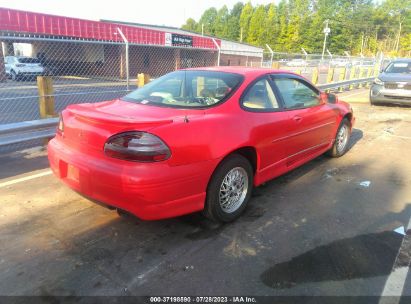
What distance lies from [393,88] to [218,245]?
10.2 m

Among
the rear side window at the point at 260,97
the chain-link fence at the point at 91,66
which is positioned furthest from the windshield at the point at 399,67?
the rear side window at the point at 260,97

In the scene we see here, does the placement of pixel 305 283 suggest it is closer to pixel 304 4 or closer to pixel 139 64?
pixel 139 64

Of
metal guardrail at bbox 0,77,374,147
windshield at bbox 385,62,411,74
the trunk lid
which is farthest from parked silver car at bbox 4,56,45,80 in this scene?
windshield at bbox 385,62,411,74

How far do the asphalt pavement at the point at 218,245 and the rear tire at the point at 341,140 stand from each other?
1.10 m

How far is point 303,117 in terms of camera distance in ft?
14.3

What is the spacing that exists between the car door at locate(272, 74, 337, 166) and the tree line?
230ft

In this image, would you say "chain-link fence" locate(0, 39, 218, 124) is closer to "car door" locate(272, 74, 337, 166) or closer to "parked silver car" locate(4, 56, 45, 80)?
"parked silver car" locate(4, 56, 45, 80)

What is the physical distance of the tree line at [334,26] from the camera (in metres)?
74.5

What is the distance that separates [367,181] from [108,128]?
3.62 metres

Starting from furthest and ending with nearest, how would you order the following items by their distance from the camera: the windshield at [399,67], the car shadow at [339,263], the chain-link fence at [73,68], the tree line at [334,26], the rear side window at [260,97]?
1. the tree line at [334,26]
2. the windshield at [399,67]
3. the chain-link fence at [73,68]
4. the rear side window at [260,97]
5. the car shadow at [339,263]

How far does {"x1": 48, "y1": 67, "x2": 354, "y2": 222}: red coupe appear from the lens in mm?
2787

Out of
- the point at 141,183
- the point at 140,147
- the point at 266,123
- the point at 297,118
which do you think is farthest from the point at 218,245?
the point at 297,118

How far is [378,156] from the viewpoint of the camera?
19.7ft

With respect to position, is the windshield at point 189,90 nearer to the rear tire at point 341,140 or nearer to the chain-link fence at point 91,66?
the rear tire at point 341,140
